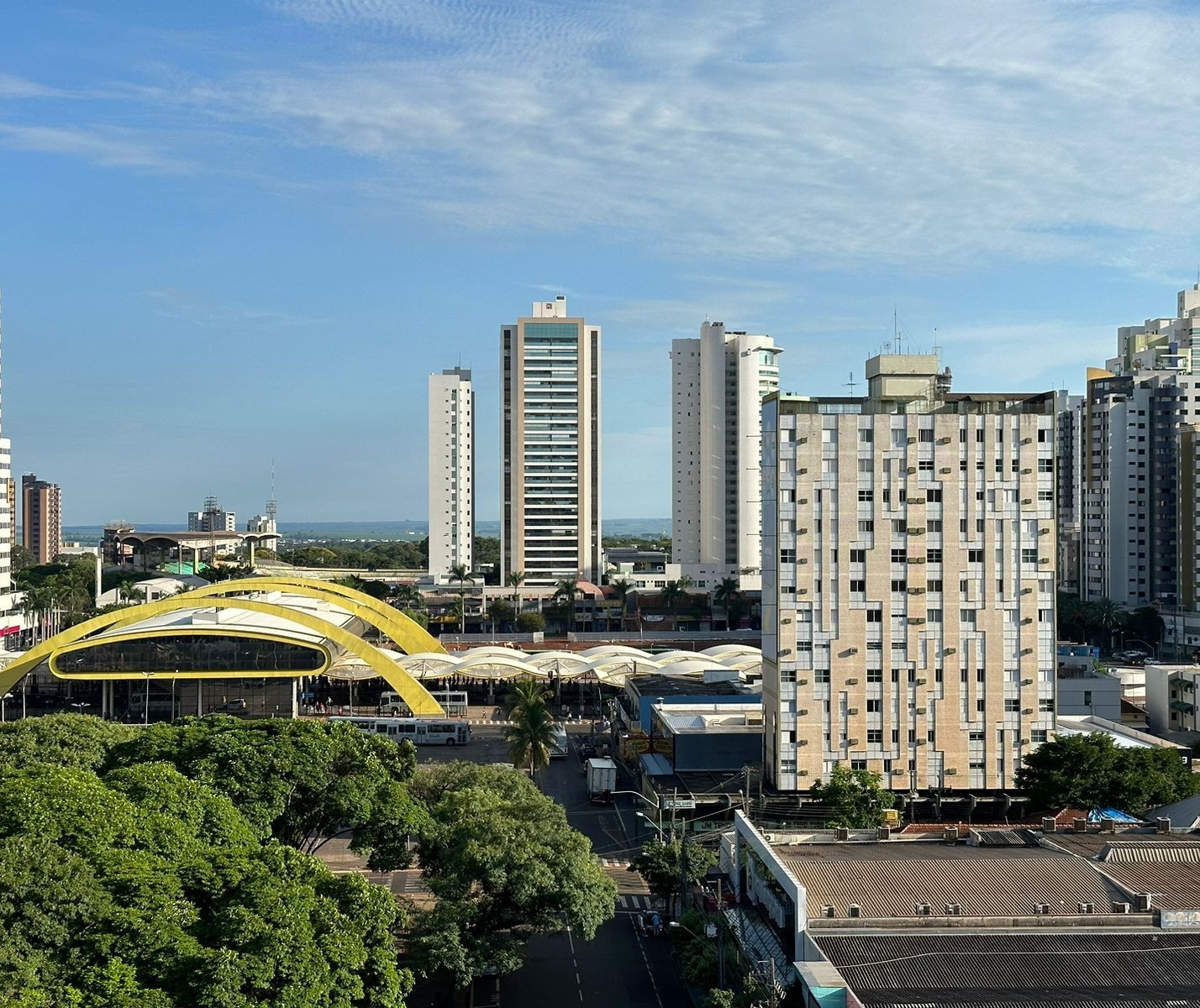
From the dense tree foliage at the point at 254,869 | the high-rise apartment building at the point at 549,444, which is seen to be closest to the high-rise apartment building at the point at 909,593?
the dense tree foliage at the point at 254,869

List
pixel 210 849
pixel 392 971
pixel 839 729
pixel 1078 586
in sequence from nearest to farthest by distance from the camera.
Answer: pixel 392 971 < pixel 210 849 < pixel 839 729 < pixel 1078 586

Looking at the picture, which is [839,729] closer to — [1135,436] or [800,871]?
[800,871]

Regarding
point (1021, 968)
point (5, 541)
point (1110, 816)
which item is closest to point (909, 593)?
point (1110, 816)

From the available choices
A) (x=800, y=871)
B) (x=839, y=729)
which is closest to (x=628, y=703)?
(x=839, y=729)

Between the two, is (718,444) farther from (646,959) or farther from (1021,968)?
(1021,968)

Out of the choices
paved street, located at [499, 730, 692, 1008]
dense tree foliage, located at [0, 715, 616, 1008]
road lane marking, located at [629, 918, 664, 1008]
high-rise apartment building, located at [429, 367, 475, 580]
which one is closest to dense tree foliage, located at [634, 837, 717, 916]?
road lane marking, located at [629, 918, 664, 1008]

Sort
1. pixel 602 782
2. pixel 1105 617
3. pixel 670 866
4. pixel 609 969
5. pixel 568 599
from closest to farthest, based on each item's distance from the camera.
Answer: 1. pixel 609 969
2. pixel 670 866
3. pixel 602 782
4. pixel 1105 617
5. pixel 568 599
